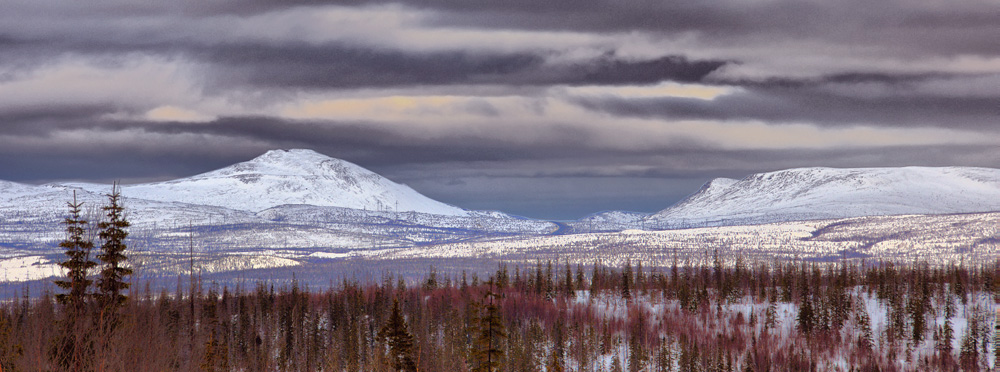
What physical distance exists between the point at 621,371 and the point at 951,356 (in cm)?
7491

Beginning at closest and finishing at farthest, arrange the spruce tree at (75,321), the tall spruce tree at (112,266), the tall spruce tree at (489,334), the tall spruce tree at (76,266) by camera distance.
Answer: the spruce tree at (75,321) → the tall spruce tree at (489,334) → the tall spruce tree at (76,266) → the tall spruce tree at (112,266)

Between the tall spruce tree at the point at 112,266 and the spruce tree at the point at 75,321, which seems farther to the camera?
the tall spruce tree at the point at 112,266

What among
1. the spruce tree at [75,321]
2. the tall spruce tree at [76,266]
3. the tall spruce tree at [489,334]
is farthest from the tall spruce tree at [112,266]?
the tall spruce tree at [489,334]

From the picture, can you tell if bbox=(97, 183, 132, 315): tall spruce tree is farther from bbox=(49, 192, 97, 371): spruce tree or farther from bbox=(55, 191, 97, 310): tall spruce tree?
bbox=(55, 191, 97, 310): tall spruce tree

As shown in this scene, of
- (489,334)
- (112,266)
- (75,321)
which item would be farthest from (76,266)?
(489,334)

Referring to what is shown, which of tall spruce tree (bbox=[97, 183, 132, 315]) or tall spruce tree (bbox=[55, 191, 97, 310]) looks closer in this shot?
tall spruce tree (bbox=[55, 191, 97, 310])

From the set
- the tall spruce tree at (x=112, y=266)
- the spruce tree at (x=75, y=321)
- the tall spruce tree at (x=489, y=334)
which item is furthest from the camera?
the tall spruce tree at (x=112, y=266)

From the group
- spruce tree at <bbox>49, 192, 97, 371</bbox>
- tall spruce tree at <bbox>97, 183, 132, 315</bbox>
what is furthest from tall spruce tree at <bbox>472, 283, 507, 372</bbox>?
tall spruce tree at <bbox>97, 183, 132, 315</bbox>

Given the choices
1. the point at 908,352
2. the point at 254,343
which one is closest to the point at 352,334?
the point at 254,343

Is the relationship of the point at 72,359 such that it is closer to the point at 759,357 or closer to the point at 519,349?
the point at 519,349

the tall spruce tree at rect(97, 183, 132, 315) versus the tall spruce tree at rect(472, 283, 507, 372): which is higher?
the tall spruce tree at rect(97, 183, 132, 315)

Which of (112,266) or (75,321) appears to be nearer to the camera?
(75,321)

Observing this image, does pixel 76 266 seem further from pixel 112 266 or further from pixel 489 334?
pixel 489 334

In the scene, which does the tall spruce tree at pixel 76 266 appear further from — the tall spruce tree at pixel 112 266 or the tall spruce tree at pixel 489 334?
the tall spruce tree at pixel 489 334
